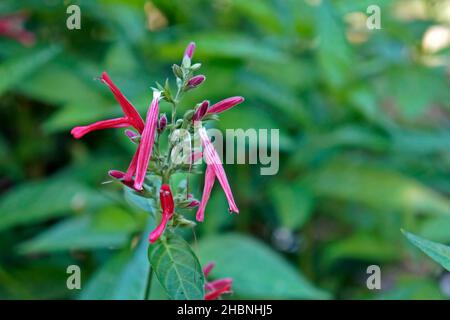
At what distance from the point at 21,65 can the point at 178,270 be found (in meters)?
0.61

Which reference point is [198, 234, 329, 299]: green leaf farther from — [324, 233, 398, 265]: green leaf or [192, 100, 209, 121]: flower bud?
[192, 100, 209, 121]: flower bud

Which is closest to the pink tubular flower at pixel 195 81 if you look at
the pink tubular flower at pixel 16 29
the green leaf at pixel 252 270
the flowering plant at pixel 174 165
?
the flowering plant at pixel 174 165

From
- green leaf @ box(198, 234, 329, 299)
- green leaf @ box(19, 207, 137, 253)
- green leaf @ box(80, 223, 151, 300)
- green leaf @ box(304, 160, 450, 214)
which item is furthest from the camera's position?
green leaf @ box(304, 160, 450, 214)

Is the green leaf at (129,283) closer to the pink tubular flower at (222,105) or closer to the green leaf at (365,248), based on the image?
the pink tubular flower at (222,105)

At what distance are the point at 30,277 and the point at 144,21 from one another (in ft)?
1.67

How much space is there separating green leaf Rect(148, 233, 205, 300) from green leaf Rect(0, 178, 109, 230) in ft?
1.69

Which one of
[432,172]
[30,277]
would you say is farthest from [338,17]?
[30,277]

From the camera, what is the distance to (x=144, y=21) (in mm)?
1227

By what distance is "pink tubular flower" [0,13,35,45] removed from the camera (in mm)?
1195

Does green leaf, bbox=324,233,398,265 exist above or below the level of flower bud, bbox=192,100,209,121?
above

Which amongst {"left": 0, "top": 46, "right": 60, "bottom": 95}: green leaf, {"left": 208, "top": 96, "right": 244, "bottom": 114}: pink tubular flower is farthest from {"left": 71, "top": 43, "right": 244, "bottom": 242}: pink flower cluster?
{"left": 0, "top": 46, "right": 60, "bottom": 95}: green leaf

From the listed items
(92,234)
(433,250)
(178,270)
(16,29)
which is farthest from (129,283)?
(16,29)

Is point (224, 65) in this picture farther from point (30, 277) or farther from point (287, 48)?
point (30, 277)

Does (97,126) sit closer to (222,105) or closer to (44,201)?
(222,105)
